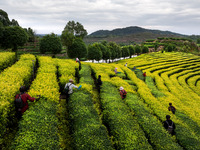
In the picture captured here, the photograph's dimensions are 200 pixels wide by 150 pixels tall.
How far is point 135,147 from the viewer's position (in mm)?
6820

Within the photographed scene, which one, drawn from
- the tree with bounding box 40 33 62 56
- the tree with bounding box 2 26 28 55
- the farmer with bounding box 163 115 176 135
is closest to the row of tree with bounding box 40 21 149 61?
the tree with bounding box 40 33 62 56

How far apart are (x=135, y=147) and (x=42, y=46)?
134 ft

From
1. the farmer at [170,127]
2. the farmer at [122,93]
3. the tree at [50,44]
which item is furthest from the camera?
the tree at [50,44]

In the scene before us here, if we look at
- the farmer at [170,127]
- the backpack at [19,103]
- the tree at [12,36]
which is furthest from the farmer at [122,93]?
the tree at [12,36]

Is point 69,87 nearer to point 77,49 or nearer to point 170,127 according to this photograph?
point 170,127

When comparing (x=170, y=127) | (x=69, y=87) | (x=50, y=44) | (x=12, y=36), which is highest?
(x=12, y=36)

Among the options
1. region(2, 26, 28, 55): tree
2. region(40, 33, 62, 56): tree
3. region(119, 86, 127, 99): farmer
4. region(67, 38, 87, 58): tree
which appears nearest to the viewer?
region(119, 86, 127, 99): farmer

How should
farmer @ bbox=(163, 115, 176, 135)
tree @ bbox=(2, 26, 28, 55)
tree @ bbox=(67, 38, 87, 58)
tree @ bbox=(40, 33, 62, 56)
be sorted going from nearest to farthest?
farmer @ bbox=(163, 115, 176, 135)
tree @ bbox=(2, 26, 28, 55)
tree @ bbox=(40, 33, 62, 56)
tree @ bbox=(67, 38, 87, 58)

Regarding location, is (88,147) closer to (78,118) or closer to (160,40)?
(78,118)

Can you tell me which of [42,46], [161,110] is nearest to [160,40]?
[42,46]

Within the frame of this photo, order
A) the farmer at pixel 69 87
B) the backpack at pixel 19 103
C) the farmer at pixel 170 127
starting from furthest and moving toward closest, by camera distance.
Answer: the farmer at pixel 69 87 < the farmer at pixel 170 127 < the backpack at pixel 19 103

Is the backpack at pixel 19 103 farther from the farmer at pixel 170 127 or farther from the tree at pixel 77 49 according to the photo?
the tree at pixel 77 49

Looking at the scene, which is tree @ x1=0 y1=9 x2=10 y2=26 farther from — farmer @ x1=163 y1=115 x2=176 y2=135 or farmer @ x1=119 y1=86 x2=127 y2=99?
farmer @ x1=163 y1=115 x2=176 y2=135

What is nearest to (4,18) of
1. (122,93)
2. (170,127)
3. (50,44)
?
(50,44)
